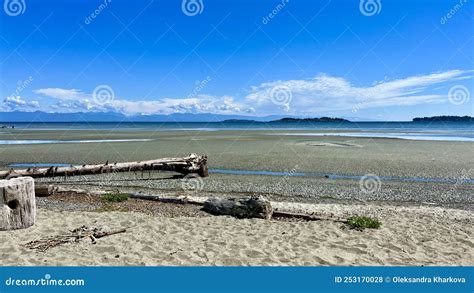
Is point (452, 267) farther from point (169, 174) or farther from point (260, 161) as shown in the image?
point (260, 161)

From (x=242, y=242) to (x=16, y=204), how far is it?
611 cm

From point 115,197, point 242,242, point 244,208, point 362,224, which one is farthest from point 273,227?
point 115,197

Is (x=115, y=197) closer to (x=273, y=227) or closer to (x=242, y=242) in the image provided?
(x=273, y=227)

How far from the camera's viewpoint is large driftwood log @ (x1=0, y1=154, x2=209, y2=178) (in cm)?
1614

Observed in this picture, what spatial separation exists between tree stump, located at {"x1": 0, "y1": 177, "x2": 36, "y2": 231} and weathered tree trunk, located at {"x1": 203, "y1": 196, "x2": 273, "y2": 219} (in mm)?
5230

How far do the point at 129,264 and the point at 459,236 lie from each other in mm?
8433

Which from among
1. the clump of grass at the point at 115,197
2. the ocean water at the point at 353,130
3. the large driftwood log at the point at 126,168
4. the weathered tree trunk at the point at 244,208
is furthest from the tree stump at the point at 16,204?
the ocean water at the point at 353,130

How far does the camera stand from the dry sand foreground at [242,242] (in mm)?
7625

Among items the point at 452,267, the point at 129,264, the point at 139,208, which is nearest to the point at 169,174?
the point at 139,208

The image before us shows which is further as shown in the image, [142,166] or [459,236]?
[142,166]

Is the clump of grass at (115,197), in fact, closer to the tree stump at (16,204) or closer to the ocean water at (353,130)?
the tree stump at (16,204)

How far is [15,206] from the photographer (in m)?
9.54

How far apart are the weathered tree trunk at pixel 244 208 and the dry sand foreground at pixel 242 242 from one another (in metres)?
0.39
